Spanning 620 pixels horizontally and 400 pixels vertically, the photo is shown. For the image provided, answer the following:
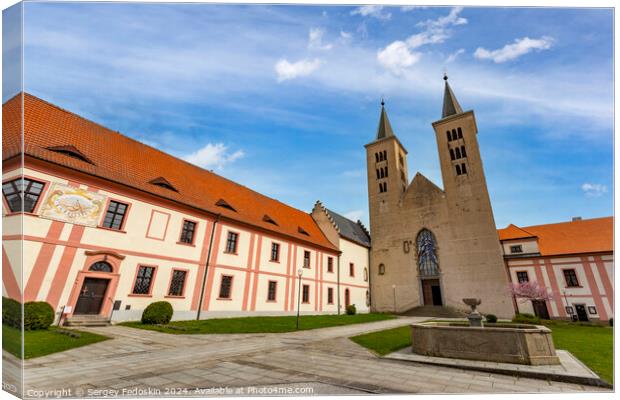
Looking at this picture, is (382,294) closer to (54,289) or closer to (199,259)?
(199,259)

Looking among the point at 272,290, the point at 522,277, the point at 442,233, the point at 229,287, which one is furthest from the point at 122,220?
the point at 522,277

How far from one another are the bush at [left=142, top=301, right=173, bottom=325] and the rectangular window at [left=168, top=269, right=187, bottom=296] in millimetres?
1085

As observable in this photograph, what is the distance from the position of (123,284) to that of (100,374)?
9.39 m

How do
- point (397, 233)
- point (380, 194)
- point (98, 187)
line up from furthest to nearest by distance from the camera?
point (380, 194) < point (397, 233) < point (98, 187)

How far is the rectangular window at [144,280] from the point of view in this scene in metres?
13.9

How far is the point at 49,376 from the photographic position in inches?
197

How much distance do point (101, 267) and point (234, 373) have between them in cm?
1064

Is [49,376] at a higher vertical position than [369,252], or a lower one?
lower

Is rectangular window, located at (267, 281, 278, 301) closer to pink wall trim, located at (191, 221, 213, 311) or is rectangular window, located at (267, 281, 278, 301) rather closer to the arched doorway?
pink wall trim, located at (191, 221, 213, 311)

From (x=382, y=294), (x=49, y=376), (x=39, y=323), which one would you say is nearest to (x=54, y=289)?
(x=39, y=323)

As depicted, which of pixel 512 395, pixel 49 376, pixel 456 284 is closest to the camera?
pixel 512 395

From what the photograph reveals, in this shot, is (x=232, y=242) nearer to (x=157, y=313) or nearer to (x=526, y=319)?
(x=157, y=313)

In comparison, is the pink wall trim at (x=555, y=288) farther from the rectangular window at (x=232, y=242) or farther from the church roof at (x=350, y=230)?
the rectangular window at (x=232, y=242)

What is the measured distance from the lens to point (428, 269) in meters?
28.9
